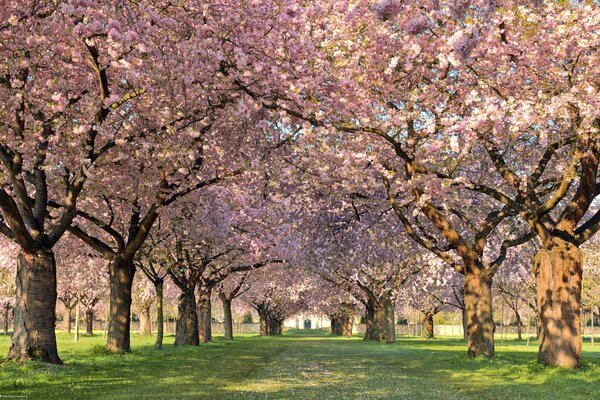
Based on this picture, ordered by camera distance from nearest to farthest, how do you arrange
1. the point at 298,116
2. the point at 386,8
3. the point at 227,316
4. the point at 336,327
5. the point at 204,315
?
1. the point at 386,8
2. the point at 298,116
3. the point at 204,315
4. the point at 227,316
5. the point at 336,327

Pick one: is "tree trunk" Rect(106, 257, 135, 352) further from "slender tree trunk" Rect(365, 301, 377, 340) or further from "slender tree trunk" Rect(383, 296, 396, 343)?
"slender tree trunk" Rect(365, 301, 377, 340)

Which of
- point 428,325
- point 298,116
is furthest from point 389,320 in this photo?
point 298,116

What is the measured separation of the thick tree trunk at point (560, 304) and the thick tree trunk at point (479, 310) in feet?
17.6

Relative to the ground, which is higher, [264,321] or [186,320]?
[186,320]

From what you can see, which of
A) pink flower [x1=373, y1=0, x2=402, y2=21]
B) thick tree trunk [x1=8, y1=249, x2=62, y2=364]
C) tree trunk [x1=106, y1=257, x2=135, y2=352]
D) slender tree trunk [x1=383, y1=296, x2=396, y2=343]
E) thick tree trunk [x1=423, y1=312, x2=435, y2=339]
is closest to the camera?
pink flower [x1=373, y1=0, x2=402, y2=21]

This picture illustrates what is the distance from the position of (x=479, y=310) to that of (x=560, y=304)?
6.50m

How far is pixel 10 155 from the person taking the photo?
2084 centimetres

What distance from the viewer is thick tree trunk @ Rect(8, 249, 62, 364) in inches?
810

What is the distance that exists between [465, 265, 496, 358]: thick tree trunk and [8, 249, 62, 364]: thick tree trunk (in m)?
17.3

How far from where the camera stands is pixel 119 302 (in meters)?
29.2

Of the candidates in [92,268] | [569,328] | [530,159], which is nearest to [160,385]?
[569,328]

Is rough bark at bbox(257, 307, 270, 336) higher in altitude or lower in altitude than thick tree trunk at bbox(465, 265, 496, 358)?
lower

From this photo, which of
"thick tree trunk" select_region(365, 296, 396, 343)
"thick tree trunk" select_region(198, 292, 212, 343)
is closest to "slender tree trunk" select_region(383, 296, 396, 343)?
"thick tree trunk" select_region(365, 296, 396, 343)

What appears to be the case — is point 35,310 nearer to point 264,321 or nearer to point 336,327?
point 264,321
